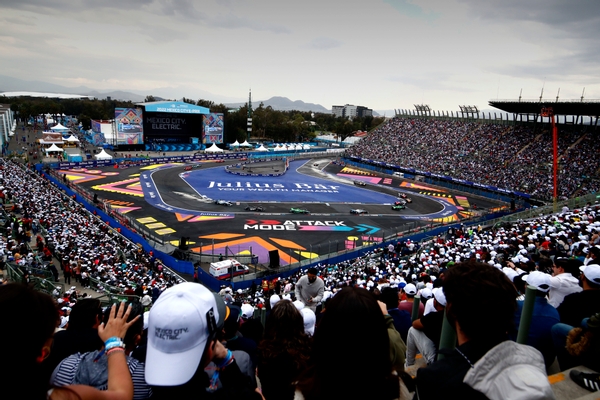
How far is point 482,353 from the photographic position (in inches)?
114

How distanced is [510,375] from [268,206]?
134 ft

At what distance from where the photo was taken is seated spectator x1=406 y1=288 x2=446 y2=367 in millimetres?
4883

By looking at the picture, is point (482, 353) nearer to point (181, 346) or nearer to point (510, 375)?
point (510, 375)

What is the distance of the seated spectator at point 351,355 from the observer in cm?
259

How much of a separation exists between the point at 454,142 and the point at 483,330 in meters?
71.3

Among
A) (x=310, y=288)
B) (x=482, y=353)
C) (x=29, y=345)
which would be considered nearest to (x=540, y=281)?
(x=482, y=353)

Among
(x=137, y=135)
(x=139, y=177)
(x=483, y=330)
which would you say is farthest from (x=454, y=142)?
(x=483, y=330)

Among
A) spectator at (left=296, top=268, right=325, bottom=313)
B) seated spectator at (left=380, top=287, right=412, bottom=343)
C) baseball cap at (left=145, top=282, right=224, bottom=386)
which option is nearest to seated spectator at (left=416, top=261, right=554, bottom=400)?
baseball cap at (left=145, top=282, right=224, bottom=386)

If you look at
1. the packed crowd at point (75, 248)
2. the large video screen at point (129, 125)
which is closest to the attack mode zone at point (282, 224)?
the packed crowd at point (75, 248)

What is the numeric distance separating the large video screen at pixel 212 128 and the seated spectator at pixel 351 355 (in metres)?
87.8

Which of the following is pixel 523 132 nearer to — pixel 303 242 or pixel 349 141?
pixel 303 242

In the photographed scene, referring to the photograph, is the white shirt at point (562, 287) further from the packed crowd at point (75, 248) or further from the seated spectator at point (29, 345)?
the packed crowd at point (75, 248)

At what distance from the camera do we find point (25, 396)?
7.53ft

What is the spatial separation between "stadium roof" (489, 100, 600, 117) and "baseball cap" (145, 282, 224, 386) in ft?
189
